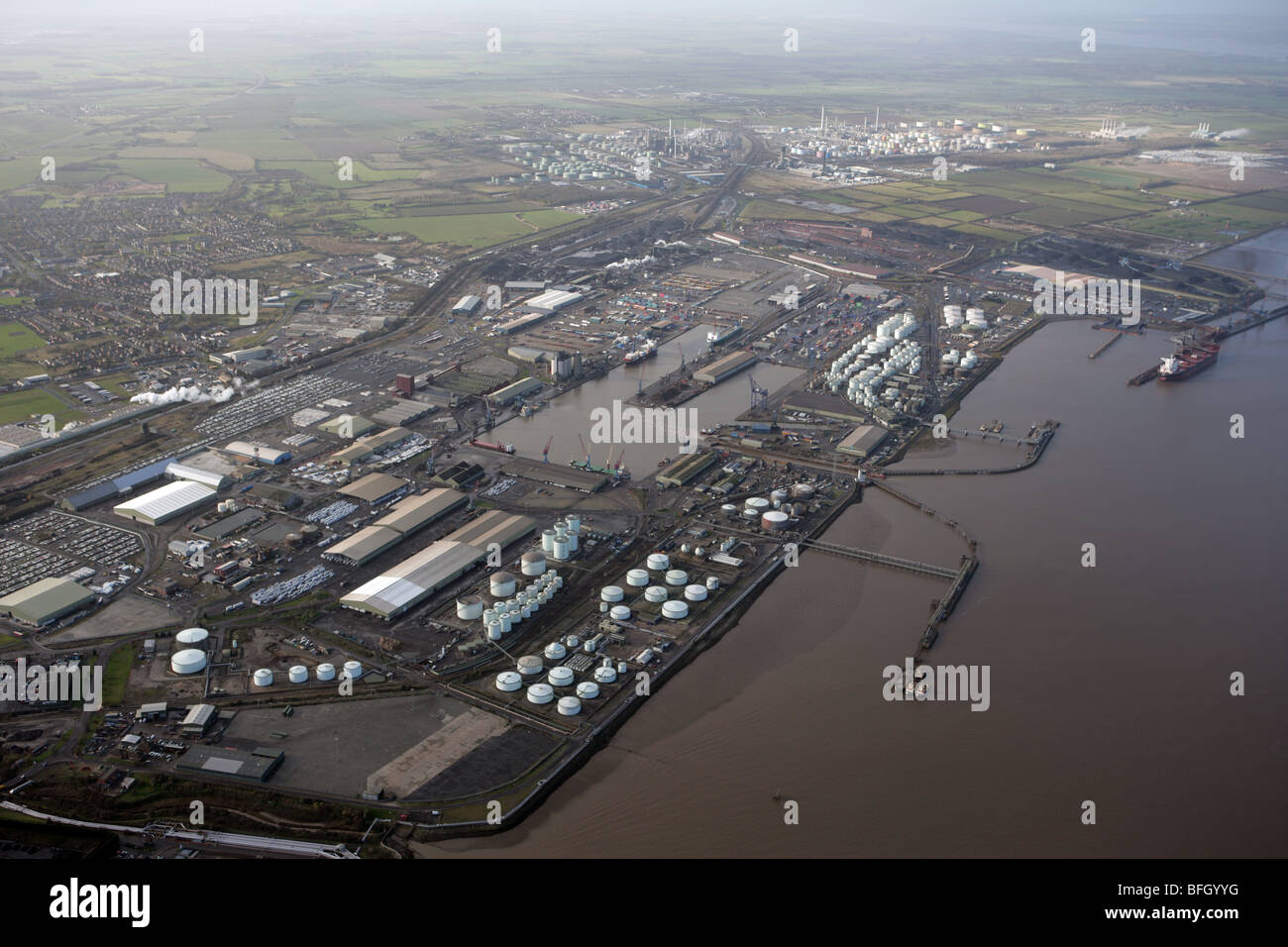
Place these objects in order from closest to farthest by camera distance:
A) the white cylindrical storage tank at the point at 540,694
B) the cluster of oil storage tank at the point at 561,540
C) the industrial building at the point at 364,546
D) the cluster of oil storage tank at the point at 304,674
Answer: the white cylindrical storage tank at the point at 540,694, the cluster of oil storage tank at the point at 304,674, the industrial building at the point at 364,546, the cluster of oil storage tank at the point at 561,540

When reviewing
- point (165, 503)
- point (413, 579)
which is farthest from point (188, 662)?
point (165, 503)

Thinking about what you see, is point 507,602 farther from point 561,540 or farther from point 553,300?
point 553,300

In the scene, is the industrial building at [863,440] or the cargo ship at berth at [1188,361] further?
the cargo ship at berth at [1188,361]

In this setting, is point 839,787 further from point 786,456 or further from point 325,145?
point 325,145

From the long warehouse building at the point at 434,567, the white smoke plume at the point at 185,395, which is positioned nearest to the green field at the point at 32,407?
the white smoke plume at the point at 185,395

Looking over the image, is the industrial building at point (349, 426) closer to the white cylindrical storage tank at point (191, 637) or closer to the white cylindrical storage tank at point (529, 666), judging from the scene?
the white cylindrical storage tank at point (191, 637)

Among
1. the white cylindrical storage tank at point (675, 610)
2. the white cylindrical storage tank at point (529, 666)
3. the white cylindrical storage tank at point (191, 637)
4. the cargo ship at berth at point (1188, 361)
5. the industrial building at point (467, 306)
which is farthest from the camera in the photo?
the industrial building at point (467, 306)

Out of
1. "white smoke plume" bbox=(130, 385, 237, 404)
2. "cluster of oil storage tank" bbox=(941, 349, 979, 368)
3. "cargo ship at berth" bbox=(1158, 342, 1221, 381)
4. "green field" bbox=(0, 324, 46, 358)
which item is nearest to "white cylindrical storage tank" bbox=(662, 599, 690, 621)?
"white smoke plume" bbox=(130, 385, 237, 404)

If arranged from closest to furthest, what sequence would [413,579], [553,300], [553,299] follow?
[413,579], [553,300], [553,299]
